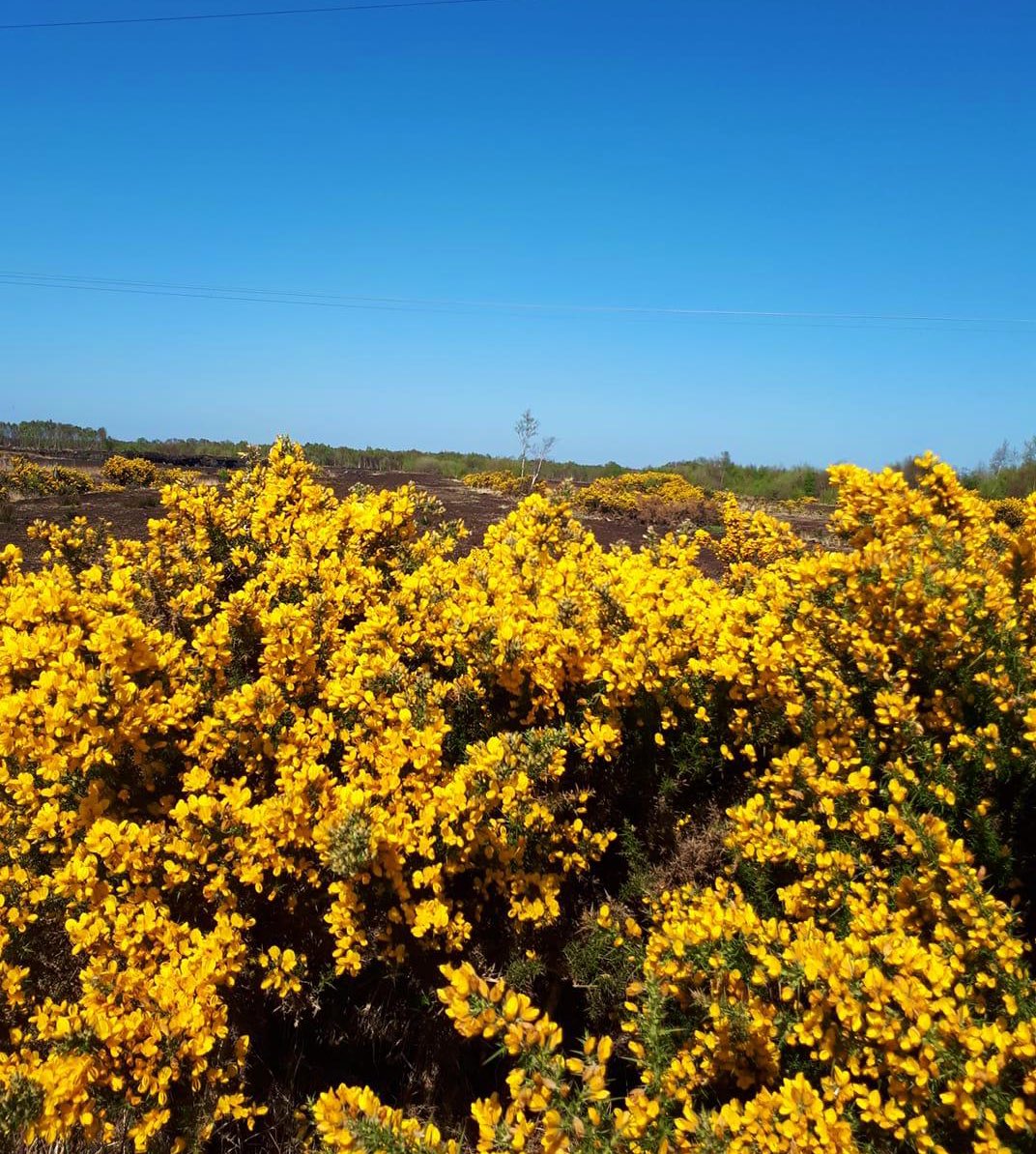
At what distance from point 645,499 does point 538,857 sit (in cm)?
2427

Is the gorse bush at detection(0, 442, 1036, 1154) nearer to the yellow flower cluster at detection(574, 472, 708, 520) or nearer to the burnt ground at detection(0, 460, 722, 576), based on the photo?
the burnt ground at detection(0, 460, 722, 576)

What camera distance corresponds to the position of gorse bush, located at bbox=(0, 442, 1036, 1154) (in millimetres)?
1926

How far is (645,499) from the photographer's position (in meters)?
26.4

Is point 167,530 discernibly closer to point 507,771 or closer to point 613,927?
point 507,771

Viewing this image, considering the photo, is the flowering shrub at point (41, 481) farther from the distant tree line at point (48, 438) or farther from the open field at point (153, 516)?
the distant tree line at point (48, 438)

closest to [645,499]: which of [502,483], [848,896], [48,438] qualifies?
[502,483]

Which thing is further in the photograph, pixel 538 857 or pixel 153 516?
pixel 153 516

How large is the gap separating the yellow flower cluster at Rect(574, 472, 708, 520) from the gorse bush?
682 inches

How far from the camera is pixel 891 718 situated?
284cm

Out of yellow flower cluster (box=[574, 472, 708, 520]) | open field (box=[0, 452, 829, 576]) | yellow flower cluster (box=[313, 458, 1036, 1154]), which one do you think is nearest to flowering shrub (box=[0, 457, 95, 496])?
open field (box=[0, 452, 829, 576])

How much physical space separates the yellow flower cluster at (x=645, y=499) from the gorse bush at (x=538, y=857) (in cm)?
1733

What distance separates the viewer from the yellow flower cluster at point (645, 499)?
23.9 metres

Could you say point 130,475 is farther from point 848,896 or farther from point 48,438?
point 848,896

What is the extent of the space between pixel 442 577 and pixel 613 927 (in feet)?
7.22
